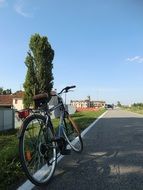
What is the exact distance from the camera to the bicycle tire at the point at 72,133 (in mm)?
7084

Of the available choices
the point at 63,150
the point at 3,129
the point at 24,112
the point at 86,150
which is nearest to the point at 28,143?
the point at 24,112

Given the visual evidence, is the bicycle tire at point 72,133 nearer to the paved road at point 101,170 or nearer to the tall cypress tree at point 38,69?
the paved road at point 101,170

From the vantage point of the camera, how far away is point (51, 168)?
5.38 metres

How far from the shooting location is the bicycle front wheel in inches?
188

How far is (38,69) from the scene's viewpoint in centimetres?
4947

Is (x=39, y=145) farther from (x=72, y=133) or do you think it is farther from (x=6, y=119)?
(x=6, y=119)

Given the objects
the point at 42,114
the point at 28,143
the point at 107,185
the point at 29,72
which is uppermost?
the point at 29,72

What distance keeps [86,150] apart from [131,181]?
10.2 ft

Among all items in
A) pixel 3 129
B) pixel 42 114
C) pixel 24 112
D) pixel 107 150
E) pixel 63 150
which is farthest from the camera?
pixel 3 129

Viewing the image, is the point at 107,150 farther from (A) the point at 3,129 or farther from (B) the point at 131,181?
(A) the point at 3,129

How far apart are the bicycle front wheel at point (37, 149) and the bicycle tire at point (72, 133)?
135cm

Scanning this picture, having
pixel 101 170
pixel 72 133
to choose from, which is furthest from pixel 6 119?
pixel 101 170

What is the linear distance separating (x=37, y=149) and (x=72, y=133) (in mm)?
2312

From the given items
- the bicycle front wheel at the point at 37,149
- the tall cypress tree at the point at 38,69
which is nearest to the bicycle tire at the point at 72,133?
the bicycle front wheel at the point at 37,149
